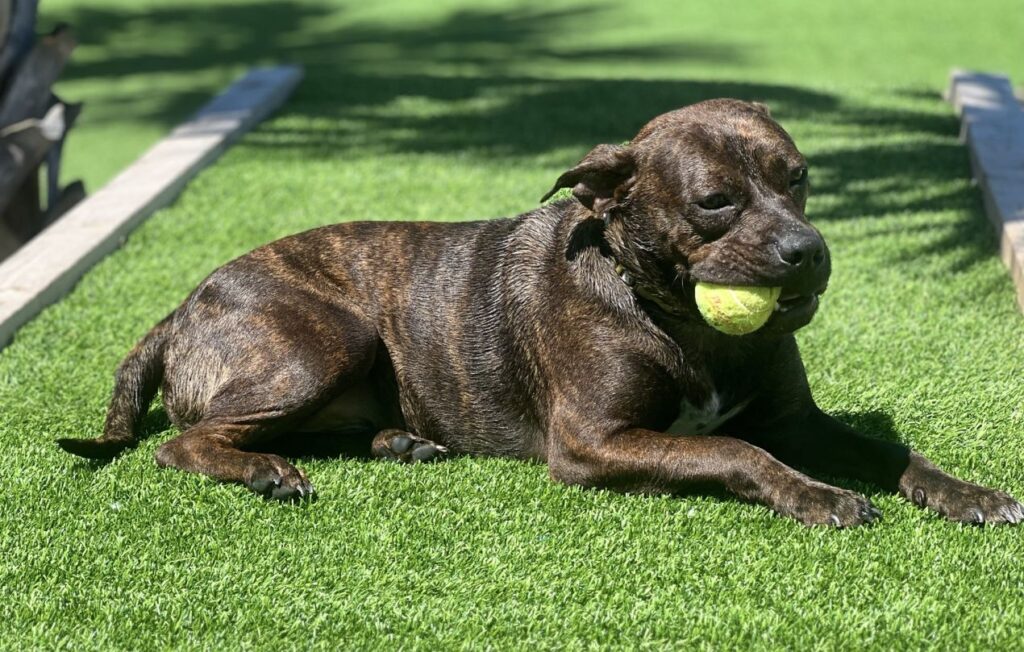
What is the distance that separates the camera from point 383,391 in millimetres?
5441

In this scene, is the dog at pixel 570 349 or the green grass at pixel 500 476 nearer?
the green grass at pixel 500 476

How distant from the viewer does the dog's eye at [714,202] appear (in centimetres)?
456

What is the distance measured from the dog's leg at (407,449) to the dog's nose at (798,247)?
1604 millimetres

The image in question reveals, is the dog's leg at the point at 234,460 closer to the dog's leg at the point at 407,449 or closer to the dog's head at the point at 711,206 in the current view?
the dog's leg at the point at 407,449

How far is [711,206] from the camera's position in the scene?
458 centimetres

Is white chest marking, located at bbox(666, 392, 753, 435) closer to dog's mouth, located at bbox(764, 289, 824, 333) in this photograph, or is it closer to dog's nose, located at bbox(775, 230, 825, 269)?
dog's mouth, located at bbox(764, 289, 824, 333)

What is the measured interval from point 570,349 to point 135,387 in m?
1.80

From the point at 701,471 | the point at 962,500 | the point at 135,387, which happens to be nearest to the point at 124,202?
the point at 135,387

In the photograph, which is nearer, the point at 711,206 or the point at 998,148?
the point at 711,206

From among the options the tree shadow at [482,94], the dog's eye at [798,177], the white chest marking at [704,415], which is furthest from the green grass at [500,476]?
the dog's eye at [798,177]

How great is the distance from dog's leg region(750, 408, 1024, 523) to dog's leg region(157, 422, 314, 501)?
1.71 m

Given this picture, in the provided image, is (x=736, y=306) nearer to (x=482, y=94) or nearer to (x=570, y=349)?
(x=570, y=349)

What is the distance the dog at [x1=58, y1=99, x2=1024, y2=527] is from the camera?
456 cm

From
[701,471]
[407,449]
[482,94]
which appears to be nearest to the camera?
[701,471]
